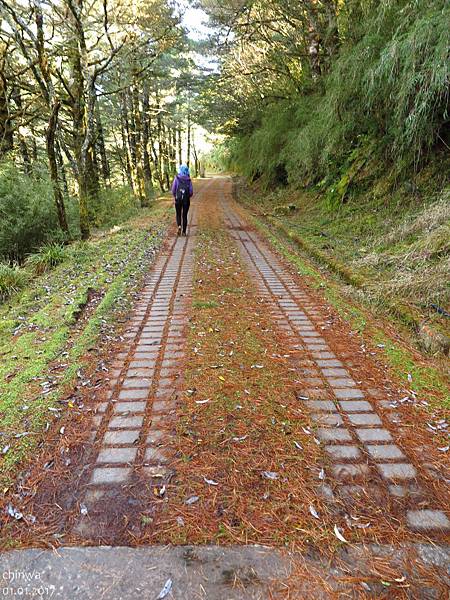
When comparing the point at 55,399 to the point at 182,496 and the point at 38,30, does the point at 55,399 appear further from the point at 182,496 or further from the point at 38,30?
the point at 38,30

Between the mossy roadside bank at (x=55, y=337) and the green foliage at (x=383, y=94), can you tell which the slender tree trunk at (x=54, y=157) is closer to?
the mossy roadside bank at (x=55, y=337)

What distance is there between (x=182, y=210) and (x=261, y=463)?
7290mm

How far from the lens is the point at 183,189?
804 cm

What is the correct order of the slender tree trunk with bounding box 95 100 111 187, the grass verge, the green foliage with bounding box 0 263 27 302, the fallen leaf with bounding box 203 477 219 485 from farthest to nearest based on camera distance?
the slender tree trunk with bounding box 95 100 111 187 → the green foliage with bounding box 0 263 27 302 → the grass verge → the fallen leaf with bounding box 203 477 219 485

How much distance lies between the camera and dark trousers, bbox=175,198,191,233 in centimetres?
832

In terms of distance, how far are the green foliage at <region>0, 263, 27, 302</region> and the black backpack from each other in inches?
145

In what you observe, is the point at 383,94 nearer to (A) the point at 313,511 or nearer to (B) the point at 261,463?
(B) the point at 261,463

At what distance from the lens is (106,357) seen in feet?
10.8

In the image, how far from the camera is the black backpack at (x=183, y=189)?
26.3 feet

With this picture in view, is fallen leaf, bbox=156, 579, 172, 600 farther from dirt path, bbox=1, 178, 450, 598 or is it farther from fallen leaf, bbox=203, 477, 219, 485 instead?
fallen leaf, bbox=203, 477, 219, 485

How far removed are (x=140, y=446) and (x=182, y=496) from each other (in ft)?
1.52

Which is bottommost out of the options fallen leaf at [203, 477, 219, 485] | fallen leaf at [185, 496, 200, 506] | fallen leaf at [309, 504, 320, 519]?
fallen leaf at [309, 504, 320, 519]

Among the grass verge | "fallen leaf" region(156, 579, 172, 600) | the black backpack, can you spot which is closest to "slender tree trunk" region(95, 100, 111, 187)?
the black backpack

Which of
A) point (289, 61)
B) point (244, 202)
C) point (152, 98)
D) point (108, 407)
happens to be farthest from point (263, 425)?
point (152, 98)
